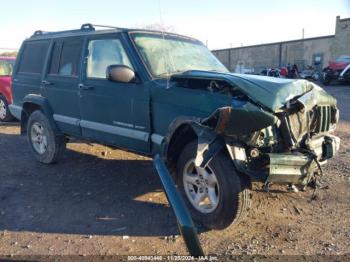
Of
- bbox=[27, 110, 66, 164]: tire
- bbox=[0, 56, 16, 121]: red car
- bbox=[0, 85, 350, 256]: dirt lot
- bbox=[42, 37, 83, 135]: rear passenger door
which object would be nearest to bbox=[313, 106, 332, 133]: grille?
bbox=[0, 85, 350, 256]: dirt lot

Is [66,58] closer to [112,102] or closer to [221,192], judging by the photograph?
[112,102]

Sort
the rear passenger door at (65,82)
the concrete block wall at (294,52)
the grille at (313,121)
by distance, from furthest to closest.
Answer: the concrete block wall at (294,52)
the rear passenger door at (65,82)
the grille at (313,121)

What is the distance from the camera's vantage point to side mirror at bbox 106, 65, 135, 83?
14.9ft

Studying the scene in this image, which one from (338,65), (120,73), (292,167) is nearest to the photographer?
(292,167)

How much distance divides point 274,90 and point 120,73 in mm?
1762

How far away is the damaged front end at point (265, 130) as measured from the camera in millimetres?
3533

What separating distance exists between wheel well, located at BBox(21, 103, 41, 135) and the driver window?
5.07 feet

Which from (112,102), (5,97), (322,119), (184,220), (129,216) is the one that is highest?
(112,102)

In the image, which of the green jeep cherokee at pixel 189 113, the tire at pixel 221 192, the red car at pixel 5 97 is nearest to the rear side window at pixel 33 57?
the green jeep cherokee at pixel 189 113

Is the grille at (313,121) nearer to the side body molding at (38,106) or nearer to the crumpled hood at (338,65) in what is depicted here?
the side body molding at (38,106)

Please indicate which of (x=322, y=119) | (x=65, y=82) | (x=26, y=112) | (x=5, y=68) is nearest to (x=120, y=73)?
(x=65, y=82)

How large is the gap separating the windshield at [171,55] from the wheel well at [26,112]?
242 centimetres

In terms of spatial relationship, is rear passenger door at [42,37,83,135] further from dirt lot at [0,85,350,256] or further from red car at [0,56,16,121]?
red car at [0,56,16,121]

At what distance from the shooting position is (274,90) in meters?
3.77
